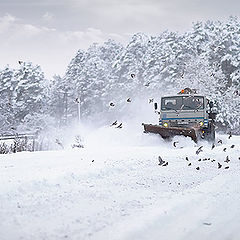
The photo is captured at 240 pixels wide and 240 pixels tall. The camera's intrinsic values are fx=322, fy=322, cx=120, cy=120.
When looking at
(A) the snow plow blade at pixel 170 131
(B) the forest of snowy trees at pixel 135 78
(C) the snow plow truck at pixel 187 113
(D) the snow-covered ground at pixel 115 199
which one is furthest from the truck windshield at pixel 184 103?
(B) the forest of snowy trees at pixel 135 78

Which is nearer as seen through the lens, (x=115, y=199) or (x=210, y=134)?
(x=115, y=199)

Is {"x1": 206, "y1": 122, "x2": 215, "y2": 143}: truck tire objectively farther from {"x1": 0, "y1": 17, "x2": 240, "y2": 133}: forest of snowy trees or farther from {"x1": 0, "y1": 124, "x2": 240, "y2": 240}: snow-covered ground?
{"x1": 0, "y1": 17, "x2": 240, "y2": 133}: forest of snowy trees

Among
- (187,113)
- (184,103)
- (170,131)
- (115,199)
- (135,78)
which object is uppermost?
(135,78)

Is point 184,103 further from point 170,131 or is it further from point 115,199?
point 115,199

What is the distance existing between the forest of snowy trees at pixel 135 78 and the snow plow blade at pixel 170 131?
2083 centimetres

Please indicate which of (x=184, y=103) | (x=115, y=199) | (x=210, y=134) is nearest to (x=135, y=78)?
(x=184, y=103)

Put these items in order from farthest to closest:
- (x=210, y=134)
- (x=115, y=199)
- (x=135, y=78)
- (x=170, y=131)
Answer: (x=135, y=78)
(x=210, y=134)
(x=170, y=131)
(x=115, y=199)

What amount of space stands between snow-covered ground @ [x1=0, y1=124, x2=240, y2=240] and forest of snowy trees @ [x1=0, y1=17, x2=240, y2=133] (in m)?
27.2

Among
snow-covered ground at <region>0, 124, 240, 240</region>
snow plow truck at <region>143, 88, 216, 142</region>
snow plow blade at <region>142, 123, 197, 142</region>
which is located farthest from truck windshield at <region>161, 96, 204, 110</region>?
snow-covered ground at <region>0, 124, 240, 240</region>

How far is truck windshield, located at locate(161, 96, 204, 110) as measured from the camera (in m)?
14.4

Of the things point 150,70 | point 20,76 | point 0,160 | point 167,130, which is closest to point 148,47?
point 150,70

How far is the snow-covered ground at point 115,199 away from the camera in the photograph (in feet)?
10.8

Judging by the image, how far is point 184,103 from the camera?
14.4 meters

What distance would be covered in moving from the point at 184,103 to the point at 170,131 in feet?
7.35
